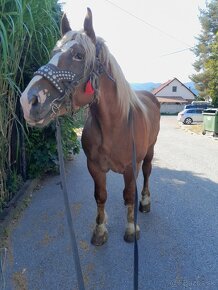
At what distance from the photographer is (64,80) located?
1.71 meters

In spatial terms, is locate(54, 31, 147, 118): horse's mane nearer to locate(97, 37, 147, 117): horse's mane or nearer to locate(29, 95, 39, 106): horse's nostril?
locate(97, 37, 147, 117): horse's mane

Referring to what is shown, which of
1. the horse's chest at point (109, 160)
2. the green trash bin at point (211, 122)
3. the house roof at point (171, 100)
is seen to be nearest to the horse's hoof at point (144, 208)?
the horse's chest at point (109, 160)

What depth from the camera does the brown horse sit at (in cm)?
166

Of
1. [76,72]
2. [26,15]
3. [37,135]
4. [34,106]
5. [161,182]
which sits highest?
[26,15]

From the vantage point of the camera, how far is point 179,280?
2.31 m

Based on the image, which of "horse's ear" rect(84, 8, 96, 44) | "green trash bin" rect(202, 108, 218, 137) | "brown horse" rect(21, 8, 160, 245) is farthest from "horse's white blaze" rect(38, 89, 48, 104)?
"green trash bin" rect(202, 108, 218, 137)

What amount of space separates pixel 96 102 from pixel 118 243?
1507 mm

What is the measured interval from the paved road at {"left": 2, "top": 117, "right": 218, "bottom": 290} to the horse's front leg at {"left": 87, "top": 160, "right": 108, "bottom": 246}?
91 millimetres

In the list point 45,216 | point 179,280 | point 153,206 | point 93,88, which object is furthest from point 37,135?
point 179,280

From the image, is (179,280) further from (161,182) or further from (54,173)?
(54,173)

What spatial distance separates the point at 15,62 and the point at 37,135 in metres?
1.95

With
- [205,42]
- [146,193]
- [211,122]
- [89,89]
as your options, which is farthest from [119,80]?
[205,42]

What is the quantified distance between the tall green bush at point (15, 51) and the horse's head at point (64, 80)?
575mm

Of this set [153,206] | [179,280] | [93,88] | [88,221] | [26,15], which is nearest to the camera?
[93,88]
